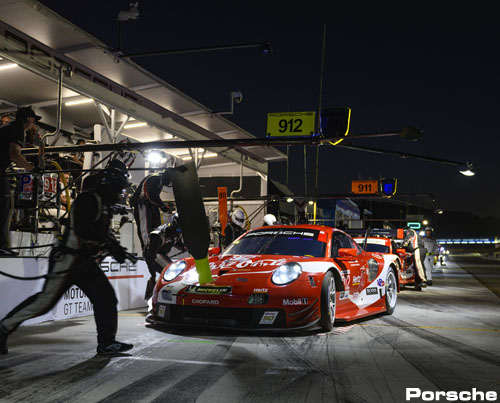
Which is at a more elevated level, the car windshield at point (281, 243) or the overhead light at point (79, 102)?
the overhead light at point (79, 102)

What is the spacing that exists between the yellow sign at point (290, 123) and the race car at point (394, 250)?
19.1 ft

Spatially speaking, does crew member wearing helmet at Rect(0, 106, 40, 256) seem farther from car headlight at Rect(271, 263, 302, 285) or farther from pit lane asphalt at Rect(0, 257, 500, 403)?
car headlight at Rect(271, 263, 302, 285)

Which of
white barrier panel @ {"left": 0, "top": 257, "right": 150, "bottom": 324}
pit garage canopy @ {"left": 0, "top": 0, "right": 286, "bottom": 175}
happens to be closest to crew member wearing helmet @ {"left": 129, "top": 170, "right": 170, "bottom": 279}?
white barrier panel @ {"left": 0, "top": 257, "right": 150, "bottom": 324}

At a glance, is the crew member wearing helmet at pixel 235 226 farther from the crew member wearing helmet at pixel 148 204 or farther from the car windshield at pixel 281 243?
the car windshield at pixel 281 243

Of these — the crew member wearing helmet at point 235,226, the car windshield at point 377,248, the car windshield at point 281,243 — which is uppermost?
the crew member wearing helmet at point 235,226

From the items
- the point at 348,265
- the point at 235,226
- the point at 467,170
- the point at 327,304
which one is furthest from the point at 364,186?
the point at 327,304

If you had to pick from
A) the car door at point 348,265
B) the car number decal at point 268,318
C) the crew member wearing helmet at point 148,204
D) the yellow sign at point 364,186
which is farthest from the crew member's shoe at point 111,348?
the yellow sign at point 364,186

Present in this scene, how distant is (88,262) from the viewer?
521 cm

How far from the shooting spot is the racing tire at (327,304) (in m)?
6.81

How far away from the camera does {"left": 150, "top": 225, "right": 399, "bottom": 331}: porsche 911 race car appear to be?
6.48m

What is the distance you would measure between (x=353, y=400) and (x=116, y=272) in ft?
21.4

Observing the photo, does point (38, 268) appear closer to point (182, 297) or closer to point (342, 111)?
point (182, 297)

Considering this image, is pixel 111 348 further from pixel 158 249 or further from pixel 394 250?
pixel 394 250

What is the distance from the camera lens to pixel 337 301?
7.50 metres
